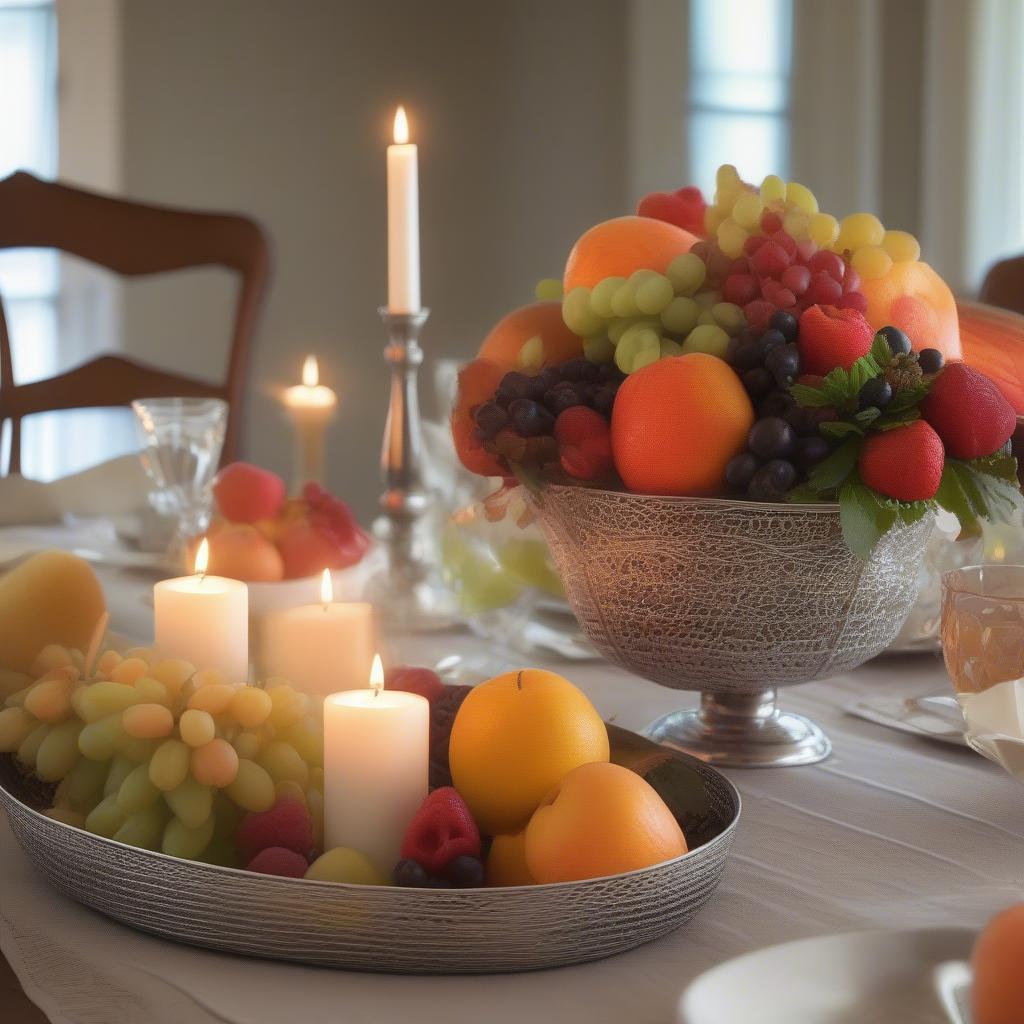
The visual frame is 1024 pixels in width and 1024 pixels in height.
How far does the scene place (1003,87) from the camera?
2951mm

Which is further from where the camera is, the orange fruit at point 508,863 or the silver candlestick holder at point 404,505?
the silver candlestick holder at point 404,505

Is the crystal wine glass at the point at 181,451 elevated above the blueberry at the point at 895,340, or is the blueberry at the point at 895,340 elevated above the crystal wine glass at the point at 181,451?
the blueberry at the point at 895,340

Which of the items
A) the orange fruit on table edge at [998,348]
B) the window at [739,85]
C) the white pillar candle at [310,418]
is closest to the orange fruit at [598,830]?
the orange fruit on table edge at [998,348]

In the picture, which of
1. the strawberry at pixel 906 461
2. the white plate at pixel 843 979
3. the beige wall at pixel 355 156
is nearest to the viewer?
the white plate at pixel 843 979

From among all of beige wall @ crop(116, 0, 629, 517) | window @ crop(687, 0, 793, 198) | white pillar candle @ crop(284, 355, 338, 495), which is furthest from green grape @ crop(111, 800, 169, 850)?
window @ crop(687, 0, 793, 198)

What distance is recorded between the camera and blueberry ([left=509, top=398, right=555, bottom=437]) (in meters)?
0.69

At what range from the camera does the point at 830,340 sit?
65 cm

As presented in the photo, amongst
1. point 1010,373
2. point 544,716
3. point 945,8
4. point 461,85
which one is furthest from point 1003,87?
point 544,716

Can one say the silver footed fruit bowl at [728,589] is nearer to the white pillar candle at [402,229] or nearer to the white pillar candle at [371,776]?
the white pillar candle at [371,776]

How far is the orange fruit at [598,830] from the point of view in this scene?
49 centimetres

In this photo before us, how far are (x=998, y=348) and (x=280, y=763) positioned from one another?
460 millimetres

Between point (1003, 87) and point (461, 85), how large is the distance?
3.91 feet

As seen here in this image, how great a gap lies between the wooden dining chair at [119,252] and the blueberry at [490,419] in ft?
3.89

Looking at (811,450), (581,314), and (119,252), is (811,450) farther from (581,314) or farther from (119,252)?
(119,252)
